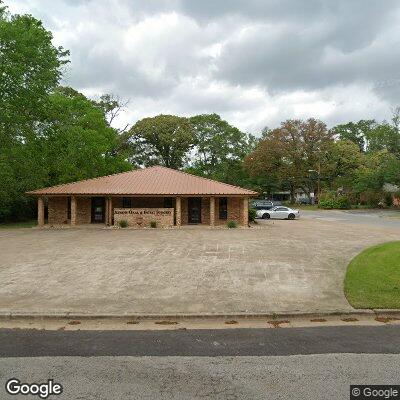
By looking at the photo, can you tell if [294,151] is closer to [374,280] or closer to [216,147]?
[216,147]

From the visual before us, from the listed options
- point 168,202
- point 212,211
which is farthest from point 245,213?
point 168,202

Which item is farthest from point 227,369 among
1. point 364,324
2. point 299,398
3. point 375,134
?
point 375,134

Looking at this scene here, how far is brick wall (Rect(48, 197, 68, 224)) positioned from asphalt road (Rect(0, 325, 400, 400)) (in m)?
21.7

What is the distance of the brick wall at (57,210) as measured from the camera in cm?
2762

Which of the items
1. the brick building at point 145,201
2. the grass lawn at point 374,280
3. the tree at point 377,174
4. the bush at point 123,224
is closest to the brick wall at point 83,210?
the brick building at point 145,201

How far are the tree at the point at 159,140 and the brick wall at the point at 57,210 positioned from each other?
29.0m

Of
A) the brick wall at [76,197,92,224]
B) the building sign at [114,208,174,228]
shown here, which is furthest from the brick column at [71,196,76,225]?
the building sign at [114,208,174,228]

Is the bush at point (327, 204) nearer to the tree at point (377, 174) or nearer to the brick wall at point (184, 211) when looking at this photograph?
the tree at point (377, 174)

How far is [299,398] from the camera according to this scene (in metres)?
4.53

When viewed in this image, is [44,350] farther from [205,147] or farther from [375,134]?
[375,134]

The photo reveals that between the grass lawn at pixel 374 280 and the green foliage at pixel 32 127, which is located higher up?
the green foliage at pixel 32 127

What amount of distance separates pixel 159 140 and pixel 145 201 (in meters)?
30.9

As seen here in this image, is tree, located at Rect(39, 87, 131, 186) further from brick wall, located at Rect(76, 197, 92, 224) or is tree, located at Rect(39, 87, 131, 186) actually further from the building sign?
the building sign

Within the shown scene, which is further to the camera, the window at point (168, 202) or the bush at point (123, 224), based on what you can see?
the window at point (168, 202)
